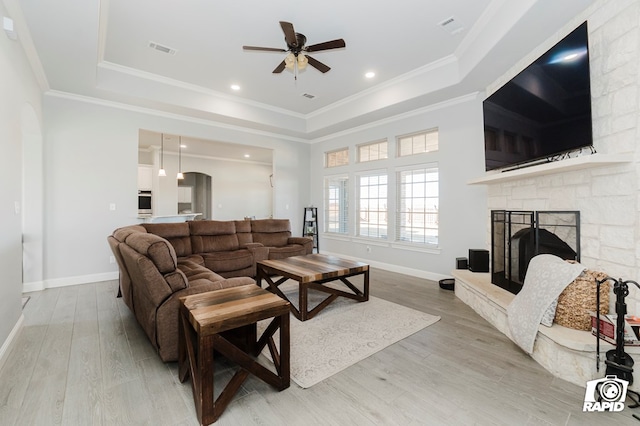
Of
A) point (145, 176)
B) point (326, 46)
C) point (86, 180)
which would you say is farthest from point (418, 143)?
point (145, 176)

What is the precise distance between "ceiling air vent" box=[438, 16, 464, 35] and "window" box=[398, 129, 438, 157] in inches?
71.0

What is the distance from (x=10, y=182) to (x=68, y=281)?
259 centimetres

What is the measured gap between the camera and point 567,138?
8.23 feet

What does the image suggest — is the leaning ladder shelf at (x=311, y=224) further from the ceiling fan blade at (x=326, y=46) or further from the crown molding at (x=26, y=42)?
the crown molding at (x=26, y=42)

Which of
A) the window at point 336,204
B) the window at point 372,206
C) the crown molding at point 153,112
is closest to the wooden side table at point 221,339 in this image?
the window at point 372,206

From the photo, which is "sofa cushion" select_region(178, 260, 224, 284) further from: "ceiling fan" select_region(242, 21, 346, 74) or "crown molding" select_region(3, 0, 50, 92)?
"crown molding" select_region(3, 0, 50, 92)

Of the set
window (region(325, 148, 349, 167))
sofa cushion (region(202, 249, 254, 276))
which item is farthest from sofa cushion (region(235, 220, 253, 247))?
window (region(325, 148, 349, 167))

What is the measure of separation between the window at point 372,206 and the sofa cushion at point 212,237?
8.85 feet

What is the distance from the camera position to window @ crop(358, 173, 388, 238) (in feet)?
18.9

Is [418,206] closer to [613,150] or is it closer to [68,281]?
[613,150]

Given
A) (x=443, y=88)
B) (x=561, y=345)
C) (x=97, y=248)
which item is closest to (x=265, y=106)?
(x=443, y=88)

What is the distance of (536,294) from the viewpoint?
2.36m

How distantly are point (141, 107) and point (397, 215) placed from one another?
16.3ft

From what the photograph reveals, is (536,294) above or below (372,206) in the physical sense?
below
